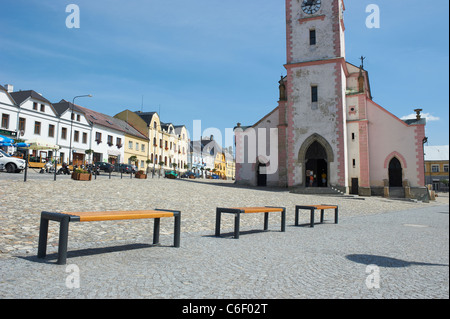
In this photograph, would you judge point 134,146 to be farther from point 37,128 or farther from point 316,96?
point 316,96

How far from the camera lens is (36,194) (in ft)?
36.9

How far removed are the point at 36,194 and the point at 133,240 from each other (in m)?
6.29

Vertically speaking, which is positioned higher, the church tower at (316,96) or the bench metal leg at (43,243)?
the church tower at (316,96)

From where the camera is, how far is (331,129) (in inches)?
1078

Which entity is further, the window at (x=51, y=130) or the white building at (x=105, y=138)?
the white building at (x=105, y=138)

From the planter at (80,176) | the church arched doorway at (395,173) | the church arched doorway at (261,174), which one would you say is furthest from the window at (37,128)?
the church arched doorway at (395,173)

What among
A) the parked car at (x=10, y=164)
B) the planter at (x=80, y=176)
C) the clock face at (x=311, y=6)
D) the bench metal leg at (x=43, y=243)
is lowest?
the bench metal leg at (x=43, y=243)

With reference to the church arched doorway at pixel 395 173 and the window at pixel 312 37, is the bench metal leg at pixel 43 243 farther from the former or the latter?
the church arched doorway at pixel 395 173

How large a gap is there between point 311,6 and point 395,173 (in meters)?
16.2

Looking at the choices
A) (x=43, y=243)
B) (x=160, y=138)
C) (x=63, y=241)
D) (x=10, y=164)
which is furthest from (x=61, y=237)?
(x=160, y=138)

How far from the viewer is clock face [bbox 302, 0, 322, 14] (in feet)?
95.9

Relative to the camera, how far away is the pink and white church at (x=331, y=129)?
27.6 meters

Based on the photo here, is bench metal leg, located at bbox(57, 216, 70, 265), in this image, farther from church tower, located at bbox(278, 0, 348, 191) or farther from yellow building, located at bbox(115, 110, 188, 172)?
yellow building, located at bbox(115, 110, 188, 172)
